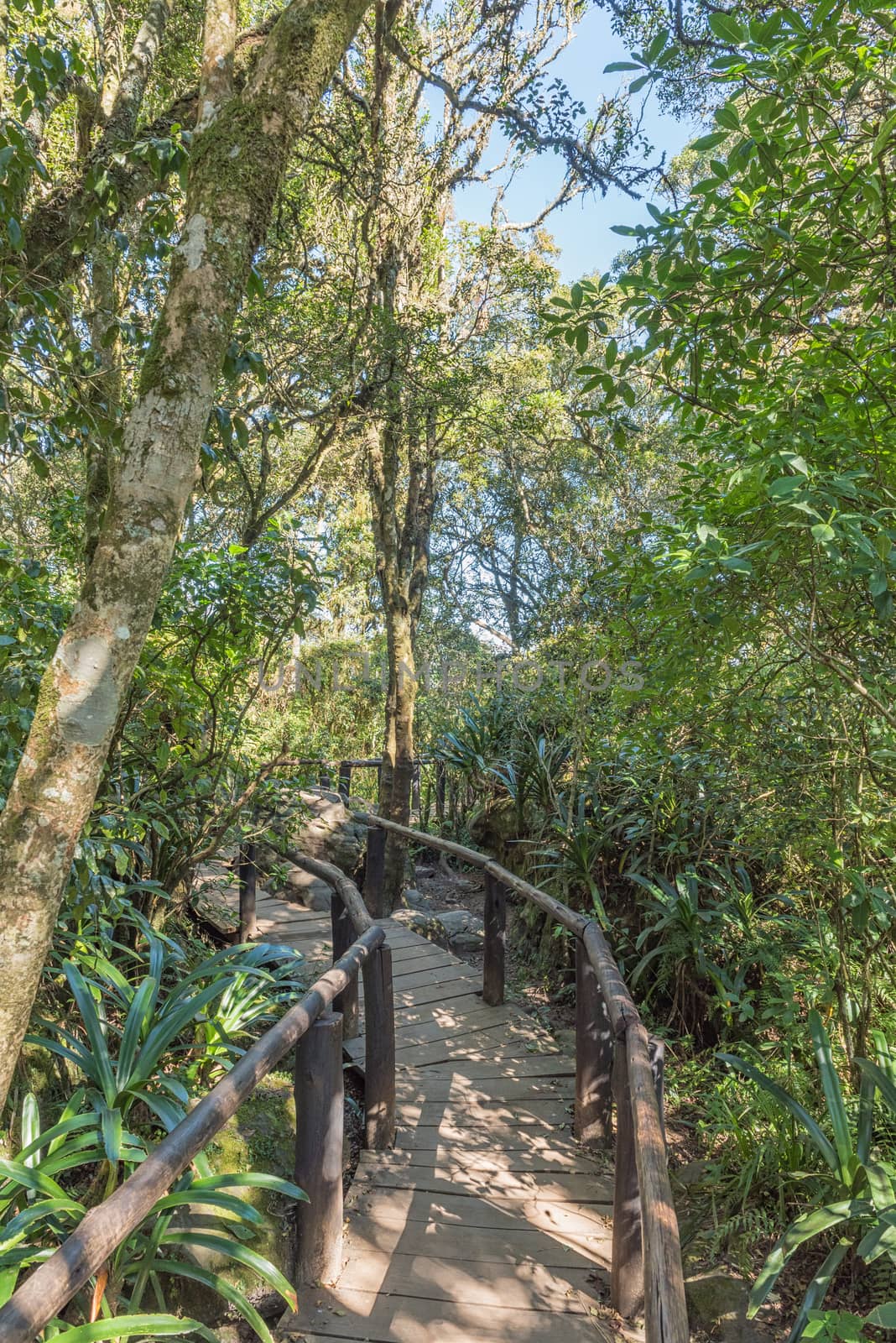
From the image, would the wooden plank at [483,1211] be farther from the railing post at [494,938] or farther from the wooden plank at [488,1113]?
the railing post at [494,938]

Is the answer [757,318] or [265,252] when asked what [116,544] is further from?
[265,252]

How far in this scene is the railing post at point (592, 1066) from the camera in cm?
319

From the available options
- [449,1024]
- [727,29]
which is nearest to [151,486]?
[727,29]

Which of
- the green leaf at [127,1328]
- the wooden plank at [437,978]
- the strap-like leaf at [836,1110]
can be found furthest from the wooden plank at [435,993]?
the green leaf at [127,1328]

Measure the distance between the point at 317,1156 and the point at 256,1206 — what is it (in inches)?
19.6

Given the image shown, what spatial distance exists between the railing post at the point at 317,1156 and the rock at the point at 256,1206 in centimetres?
21

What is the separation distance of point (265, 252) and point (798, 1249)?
7956mm

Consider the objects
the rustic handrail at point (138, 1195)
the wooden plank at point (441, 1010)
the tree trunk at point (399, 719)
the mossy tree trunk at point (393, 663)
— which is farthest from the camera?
the tree trunk at point (399, 719)

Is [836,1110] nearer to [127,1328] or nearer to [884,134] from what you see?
[127,1328]

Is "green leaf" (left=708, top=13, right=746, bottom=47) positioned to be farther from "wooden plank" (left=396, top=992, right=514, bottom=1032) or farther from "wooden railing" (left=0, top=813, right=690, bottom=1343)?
"wooden plank" (left=396, top=992, right=514, bottom=1032)

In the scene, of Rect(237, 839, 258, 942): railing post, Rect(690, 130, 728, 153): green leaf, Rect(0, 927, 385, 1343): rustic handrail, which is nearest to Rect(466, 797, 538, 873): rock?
Rect(237, 839, 258, 942): railing post

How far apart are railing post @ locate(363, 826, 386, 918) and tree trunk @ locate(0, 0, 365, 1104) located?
4.37m

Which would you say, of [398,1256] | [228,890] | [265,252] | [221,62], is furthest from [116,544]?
[265,252]

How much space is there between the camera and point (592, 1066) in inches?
126
